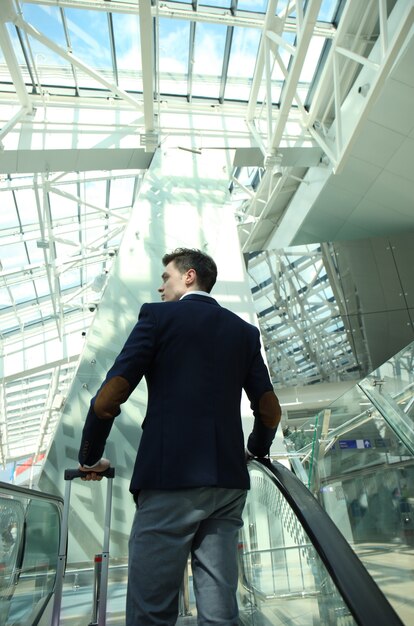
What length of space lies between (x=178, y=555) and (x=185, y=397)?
1.80 ft

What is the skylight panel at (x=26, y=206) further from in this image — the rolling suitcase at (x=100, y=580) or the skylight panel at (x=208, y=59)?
the rolling suitcase at (x=100, y=580)

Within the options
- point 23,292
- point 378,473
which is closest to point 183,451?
point 378,473

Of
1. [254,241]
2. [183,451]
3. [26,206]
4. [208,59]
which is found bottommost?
[183,451]

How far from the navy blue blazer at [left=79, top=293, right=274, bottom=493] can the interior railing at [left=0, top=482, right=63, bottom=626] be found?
1009 mm

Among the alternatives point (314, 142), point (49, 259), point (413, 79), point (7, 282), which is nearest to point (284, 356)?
point (314, 142)

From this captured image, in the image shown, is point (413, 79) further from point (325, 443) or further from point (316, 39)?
point (325, 443)

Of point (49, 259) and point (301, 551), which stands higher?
point (49, 259)

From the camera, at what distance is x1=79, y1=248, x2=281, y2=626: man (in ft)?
5.79

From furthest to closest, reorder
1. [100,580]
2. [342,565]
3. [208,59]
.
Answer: [208,59] → [100,580] → [342,565]

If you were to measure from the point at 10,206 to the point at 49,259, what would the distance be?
98.1 inches

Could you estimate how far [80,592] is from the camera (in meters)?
4.15

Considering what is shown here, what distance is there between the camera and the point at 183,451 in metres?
1.87

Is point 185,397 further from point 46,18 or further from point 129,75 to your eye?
point 129,75

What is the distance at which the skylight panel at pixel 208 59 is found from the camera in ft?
37.2
